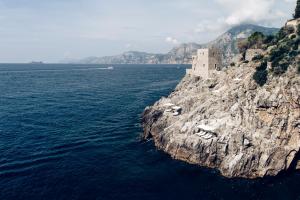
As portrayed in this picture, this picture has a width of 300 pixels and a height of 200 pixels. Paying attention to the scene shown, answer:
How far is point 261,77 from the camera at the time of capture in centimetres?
6316

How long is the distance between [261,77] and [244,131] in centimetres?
1559

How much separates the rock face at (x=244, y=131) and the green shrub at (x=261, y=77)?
1.16 metres

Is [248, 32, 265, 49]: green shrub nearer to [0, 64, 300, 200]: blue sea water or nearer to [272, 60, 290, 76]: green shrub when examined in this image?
[272, 60, 290, 76]: green shrub

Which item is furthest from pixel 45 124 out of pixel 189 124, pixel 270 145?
pixel 270 145

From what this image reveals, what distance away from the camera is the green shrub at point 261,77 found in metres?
62.3

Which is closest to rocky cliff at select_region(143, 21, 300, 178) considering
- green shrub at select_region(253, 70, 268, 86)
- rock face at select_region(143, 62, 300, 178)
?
rock face at select_region(143, 62, 300, 178)

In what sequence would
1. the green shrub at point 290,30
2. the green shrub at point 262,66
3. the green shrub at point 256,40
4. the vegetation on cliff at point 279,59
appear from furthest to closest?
the green shrub at point 256,40 < the green shrub at point 290,30 < the green shrub at point 262,66 < the vegetation on cliff at point 279,59

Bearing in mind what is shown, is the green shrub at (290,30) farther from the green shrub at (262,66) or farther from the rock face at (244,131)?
the rock face at (244,131)

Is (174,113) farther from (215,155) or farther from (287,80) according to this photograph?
(287,80)

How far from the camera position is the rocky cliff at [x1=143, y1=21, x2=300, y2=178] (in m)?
52.1

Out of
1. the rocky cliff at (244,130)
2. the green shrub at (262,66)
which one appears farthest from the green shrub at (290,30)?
the rocky cliff at (244,130)

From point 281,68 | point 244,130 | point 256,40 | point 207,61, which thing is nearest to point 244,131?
point 244,130

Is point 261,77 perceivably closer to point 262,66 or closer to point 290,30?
point 262,66

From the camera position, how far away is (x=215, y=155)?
54938 millimetres
